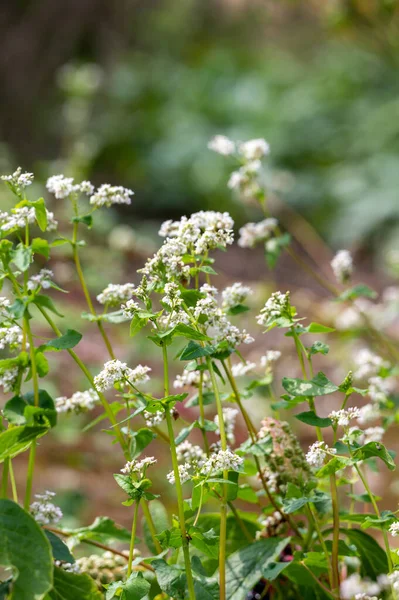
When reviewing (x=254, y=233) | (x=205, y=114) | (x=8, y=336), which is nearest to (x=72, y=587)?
(x=8, y=336)

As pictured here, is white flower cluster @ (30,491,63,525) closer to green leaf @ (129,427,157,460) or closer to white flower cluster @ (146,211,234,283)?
green leaf @ (129,427,157,460)

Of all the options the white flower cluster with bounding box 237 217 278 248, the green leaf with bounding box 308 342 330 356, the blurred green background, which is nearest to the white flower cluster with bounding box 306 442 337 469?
the green leaf with bounding box 308 342 330 356

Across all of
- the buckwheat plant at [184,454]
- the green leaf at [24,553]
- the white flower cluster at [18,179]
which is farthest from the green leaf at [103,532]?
the white flower cluster at [18,179]

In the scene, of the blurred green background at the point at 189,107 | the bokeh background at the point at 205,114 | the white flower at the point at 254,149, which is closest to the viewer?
the white flower at the point at 254,149

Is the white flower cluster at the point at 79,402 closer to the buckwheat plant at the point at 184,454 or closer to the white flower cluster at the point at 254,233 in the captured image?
the buckwheat plant at the point at 184,454

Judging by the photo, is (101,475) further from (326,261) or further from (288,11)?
(288,11)

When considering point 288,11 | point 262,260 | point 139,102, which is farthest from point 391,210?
point 288,11

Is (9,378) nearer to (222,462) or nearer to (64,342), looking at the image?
(64,342)
